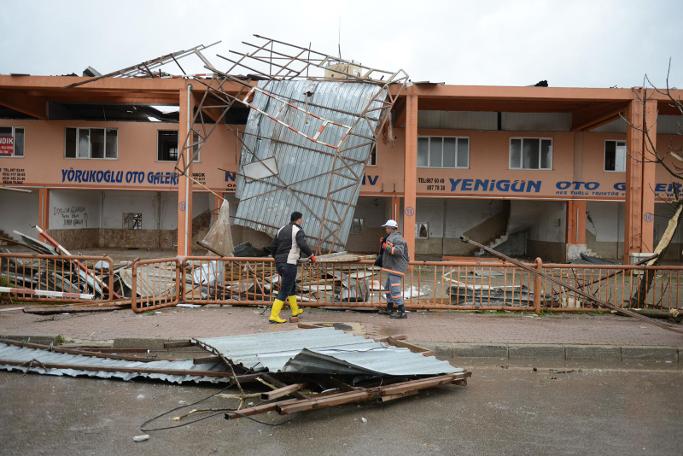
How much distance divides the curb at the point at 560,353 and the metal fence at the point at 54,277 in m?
6.48

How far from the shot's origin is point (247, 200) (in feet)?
56.0

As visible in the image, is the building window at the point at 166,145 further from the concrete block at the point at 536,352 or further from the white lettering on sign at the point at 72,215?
the concrete block at the point at 536,352

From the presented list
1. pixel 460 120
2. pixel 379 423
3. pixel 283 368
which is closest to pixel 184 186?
pixel 460 120

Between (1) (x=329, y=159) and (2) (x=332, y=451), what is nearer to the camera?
(2) (x=332, y=451)

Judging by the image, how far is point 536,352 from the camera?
756 cm

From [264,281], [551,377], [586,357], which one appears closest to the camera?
[551,377]

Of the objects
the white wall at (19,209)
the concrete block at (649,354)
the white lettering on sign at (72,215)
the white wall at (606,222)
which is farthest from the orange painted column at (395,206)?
the white wall at (19,209)

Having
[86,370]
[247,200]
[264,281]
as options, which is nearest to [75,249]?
[247,200]

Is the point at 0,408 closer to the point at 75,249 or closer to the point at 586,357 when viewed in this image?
the point at 586,357

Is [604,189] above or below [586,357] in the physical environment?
above

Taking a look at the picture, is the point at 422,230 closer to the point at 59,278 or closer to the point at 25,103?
the point at 25,103

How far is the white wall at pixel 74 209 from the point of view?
22922mm

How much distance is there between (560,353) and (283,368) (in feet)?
13.9

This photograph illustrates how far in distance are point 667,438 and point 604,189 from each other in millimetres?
19363
